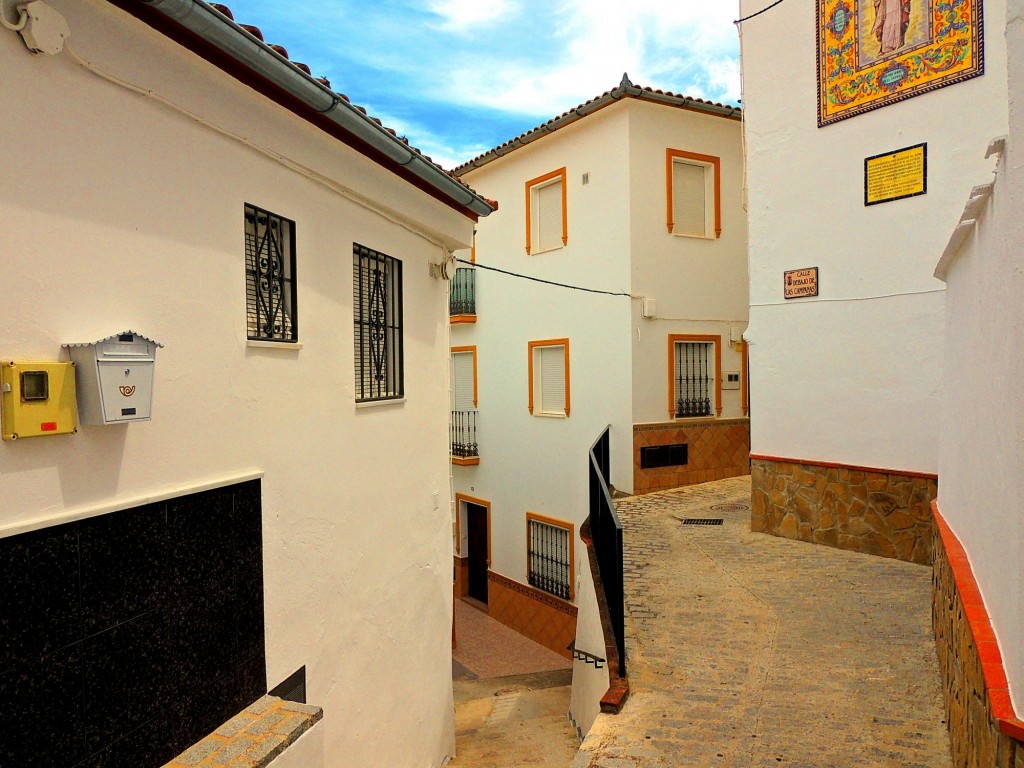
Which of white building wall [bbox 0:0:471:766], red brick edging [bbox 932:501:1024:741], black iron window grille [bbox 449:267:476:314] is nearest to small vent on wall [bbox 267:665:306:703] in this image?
white building wall [bbox 0:0:471:766]

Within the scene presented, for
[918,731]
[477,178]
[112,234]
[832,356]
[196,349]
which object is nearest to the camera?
[112,234]

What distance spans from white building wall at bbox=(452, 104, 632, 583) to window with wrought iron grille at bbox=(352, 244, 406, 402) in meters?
6.65

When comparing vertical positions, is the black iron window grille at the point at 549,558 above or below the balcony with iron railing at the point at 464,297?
below

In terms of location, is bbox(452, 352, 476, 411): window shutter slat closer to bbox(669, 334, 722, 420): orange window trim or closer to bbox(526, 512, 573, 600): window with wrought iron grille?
bbox(526, 512, 573, 600): window with wrought iron grille

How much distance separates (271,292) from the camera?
4.41 m

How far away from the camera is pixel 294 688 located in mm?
4477

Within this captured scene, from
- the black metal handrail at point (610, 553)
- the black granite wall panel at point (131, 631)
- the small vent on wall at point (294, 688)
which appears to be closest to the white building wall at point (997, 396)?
the black metal handrail at point (610, 553)

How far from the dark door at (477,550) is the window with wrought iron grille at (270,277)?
452 inches

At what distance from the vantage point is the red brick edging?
7.60 ft

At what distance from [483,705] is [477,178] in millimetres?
10868

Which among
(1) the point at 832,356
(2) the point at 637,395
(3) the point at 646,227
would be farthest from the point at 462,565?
(1) the point at 832,356

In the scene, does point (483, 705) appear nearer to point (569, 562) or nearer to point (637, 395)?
point (569, 562)

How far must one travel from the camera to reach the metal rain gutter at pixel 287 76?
129 inches

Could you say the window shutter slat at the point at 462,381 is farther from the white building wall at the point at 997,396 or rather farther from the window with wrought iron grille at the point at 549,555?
the white building wall at the point at 997,396
